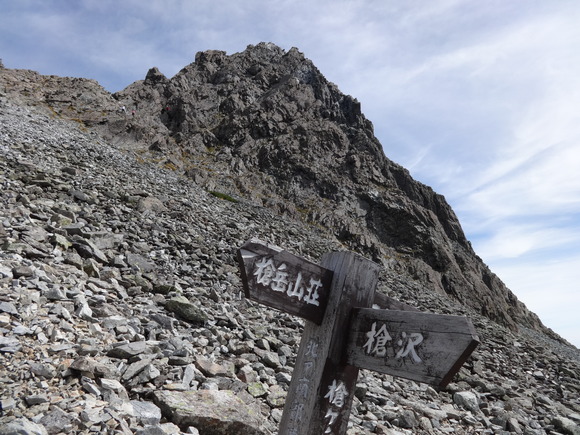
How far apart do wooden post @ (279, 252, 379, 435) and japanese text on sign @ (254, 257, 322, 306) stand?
182 mm

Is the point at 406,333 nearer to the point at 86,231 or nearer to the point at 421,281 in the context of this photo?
the point at 86,231

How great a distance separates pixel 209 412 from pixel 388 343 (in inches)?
120

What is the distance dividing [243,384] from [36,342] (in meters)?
3.08

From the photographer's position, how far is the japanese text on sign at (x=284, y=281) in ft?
9.11

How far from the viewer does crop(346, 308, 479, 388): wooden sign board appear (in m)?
2.22

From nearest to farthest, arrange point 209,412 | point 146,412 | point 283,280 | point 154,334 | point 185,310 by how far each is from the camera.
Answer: point 283,280, point 146,412, point 209,412, point 154,334, point 185,310

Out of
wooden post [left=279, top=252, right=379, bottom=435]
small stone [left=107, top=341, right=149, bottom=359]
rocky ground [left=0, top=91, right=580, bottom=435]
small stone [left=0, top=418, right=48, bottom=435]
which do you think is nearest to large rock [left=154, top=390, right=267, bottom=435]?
rocky ground [left=0, top=91, right=580, bottom=435]

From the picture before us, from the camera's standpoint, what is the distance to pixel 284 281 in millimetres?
2830

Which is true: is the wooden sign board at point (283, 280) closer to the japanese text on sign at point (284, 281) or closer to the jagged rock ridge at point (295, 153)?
the japanese text on sign at point (284, 281)

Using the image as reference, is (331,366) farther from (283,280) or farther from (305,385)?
(283,280)

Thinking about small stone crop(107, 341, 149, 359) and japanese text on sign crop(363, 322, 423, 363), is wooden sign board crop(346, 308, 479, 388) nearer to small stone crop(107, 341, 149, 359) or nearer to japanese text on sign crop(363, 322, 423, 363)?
japanese text on sign crop(363, 322, 423, 363)

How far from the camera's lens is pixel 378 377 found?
9.41 m

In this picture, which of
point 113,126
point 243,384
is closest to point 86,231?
point 243,384

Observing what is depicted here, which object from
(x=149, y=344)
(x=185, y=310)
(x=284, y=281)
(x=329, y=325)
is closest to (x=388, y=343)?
(x=329, y=325)
